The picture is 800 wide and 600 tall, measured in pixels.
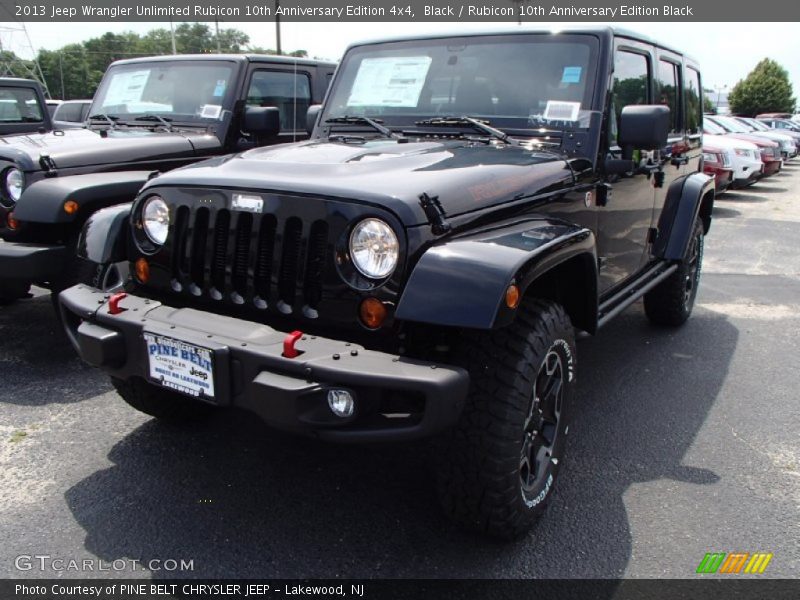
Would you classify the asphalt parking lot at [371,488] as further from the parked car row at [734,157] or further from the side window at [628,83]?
the parked car row at [734,157]

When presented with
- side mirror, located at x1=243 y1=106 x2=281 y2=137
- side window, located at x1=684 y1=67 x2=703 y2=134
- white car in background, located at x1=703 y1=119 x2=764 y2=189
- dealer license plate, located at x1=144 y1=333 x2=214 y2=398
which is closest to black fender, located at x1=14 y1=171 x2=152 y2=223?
side mirror, located at x1=243 y1=106 x2=281 y2=137

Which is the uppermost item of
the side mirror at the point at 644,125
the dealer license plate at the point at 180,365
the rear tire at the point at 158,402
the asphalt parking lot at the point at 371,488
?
the side mirror at the point at 644,125

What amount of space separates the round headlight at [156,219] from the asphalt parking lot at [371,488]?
40.9 inches

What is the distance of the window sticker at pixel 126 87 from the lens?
5.71 meters

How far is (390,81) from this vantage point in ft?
12.3

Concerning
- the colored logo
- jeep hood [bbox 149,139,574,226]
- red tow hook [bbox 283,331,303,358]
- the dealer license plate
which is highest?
jeep hood [bbox 149,139,574,226]

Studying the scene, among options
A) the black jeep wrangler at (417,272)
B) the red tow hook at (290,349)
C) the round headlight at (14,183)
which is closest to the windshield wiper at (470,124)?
the black jeep wrangler at (417,272)

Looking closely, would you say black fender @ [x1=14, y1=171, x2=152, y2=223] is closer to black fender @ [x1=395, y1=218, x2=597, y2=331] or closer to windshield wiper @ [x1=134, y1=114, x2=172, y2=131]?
windshield wiper @ [x1=134, y1=114, x2=172, y2=131]

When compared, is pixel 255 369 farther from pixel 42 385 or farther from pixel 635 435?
pixel 42 385

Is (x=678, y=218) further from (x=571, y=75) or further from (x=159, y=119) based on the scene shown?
(x=159, y=119)

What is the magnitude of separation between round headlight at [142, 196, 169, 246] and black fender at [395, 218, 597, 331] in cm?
Result: 119

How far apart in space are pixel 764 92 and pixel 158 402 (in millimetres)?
44339

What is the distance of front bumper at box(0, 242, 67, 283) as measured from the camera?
3867 millimetres

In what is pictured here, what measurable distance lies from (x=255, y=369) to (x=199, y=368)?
0.23 metres
